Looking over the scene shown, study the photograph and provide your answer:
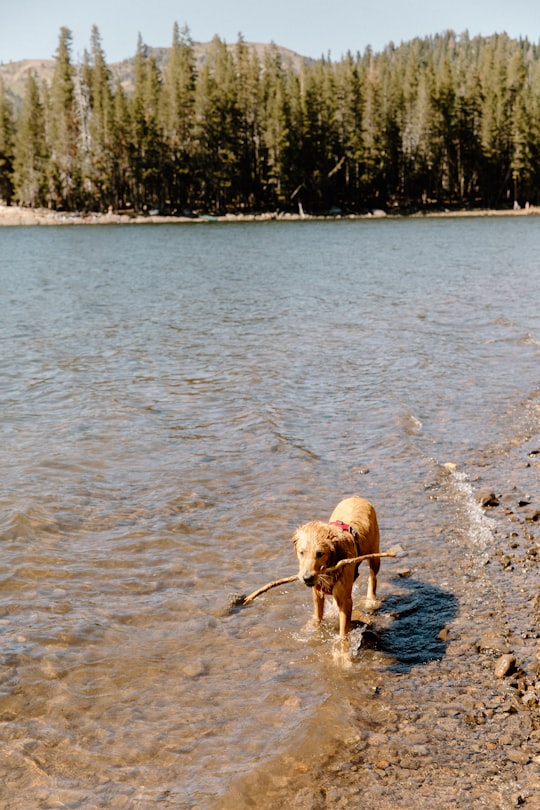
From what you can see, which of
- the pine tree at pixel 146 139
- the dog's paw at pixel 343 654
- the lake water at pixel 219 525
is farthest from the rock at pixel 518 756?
the pine tree at pixel 146 139

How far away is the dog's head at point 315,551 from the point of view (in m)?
5.74

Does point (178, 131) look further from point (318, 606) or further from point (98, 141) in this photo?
point (318, 606)

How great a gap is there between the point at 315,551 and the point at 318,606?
123 centimetres

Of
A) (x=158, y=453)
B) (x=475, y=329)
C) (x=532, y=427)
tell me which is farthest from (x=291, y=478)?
(x=475, y=329)

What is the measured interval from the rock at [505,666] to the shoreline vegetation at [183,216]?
320 feet

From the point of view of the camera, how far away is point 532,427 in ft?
42.2

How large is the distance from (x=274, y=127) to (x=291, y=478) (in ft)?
336

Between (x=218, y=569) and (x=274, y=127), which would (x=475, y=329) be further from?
(x=274, y=127)

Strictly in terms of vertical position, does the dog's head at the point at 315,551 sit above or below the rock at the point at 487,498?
above

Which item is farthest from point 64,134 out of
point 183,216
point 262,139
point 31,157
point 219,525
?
point 219,525

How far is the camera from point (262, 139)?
367ft

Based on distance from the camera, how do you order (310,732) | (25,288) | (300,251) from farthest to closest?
(300,251)
(25,288)
(310,732)

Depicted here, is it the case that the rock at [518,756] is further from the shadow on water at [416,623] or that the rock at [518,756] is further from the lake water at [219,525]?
the shadow on water at [416,623]

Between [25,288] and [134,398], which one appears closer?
[134,398]
